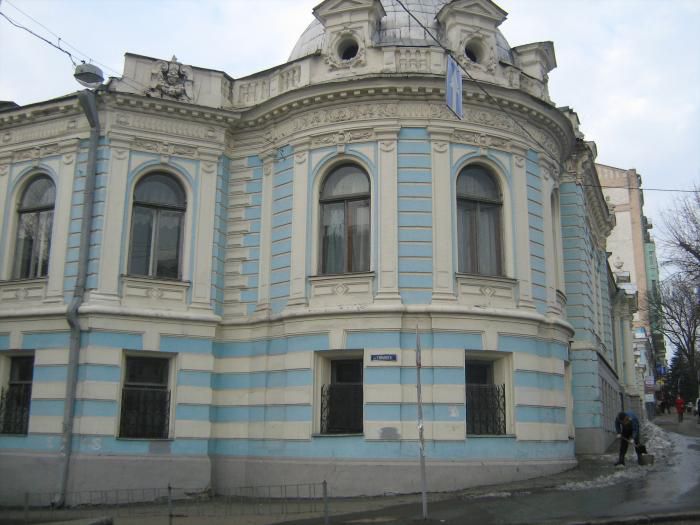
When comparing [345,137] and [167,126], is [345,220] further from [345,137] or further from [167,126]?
Answer: [167,126]

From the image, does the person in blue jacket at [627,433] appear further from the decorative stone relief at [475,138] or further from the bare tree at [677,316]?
the bare tree at [677,316]

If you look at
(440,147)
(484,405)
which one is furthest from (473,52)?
(484,405)

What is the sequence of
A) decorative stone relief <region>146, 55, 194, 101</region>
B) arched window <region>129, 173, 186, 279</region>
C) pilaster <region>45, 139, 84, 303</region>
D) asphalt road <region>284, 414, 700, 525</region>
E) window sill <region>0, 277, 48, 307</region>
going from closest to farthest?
1. asphalt road <region>284, 414, 700, 525</region>
2. pilaster <region>45, 139, 84, 303</region>
3. window sill <region>0, 277, 48, 307</region>
4. arched window <region>129, 173, 186, 279</region>
5. decorative stone relief <region>146, 55, 194, 101</region>

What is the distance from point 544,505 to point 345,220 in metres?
8.12

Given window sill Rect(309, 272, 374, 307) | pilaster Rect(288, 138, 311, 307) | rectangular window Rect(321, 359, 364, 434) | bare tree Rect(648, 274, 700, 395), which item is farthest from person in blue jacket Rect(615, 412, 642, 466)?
bare tree Rect(648, 274, 700, 395)

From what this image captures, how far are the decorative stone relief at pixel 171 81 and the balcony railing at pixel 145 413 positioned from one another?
24.5ft

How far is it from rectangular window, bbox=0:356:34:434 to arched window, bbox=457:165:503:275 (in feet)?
36.0

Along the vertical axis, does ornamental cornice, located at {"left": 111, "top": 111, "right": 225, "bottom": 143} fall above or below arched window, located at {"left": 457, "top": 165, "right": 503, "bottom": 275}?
above

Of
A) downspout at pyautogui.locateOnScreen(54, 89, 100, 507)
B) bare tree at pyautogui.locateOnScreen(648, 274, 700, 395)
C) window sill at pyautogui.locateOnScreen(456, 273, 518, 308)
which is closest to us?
downspout at pyautogui.locateOnScreen(54, 89, 100, 507)

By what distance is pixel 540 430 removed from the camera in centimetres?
1759

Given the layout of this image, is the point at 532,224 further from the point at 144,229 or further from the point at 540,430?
the point at 144,229

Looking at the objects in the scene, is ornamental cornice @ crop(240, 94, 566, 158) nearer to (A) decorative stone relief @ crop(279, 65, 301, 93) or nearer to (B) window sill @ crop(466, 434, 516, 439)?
(A) decorative stone relief @ crop(279, 65, 301, 93)

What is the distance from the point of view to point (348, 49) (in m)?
19.4

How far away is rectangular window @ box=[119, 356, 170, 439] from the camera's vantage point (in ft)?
58.5
